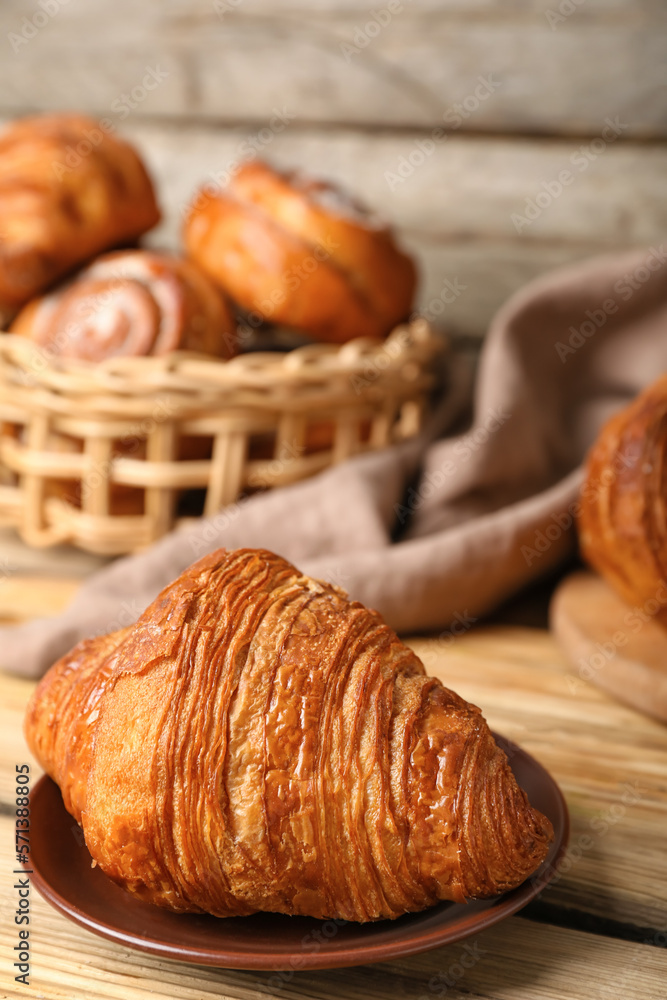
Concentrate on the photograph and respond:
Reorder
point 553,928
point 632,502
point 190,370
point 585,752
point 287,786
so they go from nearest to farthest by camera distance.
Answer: point 287,786 → point 553,928 → point 585,752 → point 632,502 → point 190,370

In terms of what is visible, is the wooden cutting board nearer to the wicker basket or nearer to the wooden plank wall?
the wicker basket

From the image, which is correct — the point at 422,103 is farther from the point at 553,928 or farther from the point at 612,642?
the point at 553,928

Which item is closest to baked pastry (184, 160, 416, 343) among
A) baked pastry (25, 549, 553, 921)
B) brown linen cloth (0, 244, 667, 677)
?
brown linen cloth (0, 244, 667, 677)

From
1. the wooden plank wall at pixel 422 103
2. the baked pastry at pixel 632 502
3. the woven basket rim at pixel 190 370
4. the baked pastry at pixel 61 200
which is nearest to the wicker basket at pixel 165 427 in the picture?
the woven basket rim at pixel 190 370

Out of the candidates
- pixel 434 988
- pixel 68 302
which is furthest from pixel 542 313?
pixel 434 988

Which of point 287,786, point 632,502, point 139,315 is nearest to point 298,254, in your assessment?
point 139,315

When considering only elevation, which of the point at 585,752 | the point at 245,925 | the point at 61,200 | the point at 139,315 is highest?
the point at 61,200

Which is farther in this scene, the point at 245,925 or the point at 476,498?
the point at 476,498
